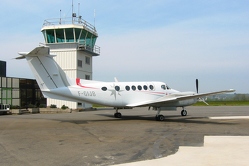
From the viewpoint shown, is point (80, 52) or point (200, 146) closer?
point (200, 146)

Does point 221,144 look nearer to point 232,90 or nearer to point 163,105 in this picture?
point 232,90

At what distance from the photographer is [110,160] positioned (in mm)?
7793

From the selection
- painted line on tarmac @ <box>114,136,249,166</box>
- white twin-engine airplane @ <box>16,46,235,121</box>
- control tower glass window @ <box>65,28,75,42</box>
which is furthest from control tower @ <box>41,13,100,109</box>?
painted line on tarmac @ <box>114,136,249,166</box>

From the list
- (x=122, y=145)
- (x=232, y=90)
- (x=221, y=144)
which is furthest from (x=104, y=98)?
(x=221, y=144)

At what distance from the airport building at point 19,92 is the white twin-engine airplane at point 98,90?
17.0m

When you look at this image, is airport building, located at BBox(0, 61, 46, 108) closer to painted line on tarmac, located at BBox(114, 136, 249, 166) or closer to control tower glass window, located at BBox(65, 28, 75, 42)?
control tower glass window, located at BBox(65, 28, 75, 42)

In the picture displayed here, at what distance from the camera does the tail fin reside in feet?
58.3

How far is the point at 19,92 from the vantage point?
115 ft

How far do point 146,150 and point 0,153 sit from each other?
4844mm

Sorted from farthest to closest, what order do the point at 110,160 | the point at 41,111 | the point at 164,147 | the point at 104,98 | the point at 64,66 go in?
the point at 64,66
the point at 41,111
the point at 104,98
the point at 164,147
the point at 110,160

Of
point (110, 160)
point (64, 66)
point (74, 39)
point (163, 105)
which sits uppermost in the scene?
point (74, 39)

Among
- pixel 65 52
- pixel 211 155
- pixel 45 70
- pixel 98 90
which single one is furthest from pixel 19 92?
pixel 211 155

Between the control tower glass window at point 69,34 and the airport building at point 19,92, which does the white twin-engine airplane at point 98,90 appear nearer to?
the airport building at point 19,92

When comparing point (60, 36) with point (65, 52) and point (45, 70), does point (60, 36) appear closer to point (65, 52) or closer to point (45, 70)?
point (65, 52)
